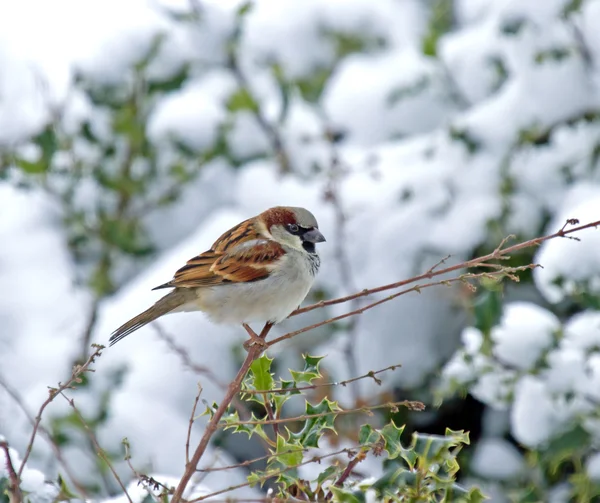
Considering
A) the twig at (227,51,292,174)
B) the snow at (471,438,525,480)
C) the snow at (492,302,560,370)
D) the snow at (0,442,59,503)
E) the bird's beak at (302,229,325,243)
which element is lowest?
the snow at (471,438,525,480)

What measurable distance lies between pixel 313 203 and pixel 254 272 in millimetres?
1239

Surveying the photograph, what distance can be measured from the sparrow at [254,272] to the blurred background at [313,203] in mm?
552

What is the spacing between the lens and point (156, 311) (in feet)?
8.52

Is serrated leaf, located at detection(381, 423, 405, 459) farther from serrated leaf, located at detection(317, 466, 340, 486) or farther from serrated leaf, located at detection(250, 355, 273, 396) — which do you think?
serrated leaf, located at detection(250, 355, 273, 396)

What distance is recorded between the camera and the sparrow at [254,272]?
2672mm

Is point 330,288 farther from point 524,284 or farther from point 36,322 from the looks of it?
point 36,322

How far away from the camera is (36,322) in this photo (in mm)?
3824

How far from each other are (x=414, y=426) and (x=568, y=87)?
153 centimetres

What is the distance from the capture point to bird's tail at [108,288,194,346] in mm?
2467

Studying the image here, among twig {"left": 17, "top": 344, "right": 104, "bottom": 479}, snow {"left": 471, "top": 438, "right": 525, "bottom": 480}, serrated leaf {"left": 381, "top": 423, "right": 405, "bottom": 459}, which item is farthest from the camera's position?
snow {"left": 471, "top": 438, "right": 525, "bottom": 480}

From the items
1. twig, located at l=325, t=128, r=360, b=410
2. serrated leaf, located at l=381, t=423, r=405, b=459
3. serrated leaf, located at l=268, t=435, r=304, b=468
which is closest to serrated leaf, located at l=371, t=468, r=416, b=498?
serrated leaf, located at l=381, t=423, r=405, b=459

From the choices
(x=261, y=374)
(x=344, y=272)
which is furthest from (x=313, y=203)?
(x=261, y=374)

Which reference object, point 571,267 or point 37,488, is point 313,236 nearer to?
point 571,267

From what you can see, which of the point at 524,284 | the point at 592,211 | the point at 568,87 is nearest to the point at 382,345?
the point at 524,284
